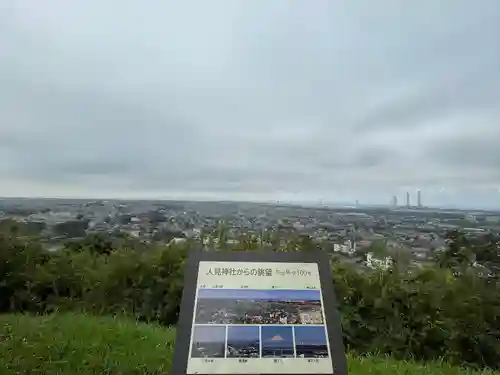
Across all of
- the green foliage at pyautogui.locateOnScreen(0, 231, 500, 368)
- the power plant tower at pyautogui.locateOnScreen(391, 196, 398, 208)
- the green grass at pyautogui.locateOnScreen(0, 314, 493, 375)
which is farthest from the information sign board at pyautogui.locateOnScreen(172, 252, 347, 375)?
the power plant tower at pyautogui.locateOnScreen(391, 196, 398, 208)

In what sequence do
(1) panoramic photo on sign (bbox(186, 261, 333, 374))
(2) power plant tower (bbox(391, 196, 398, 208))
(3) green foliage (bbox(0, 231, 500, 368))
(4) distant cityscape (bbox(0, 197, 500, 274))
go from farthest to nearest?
(2) power plant tower (bbox(391, 196, 398, 208)), (4) distant cityscape (bbox(0, 197, 500, 274)), (3) green foliage (bbox(0, 231, 500, 368)), (1) panoramic photo on sign (bbox(186, 261, 333, 374))

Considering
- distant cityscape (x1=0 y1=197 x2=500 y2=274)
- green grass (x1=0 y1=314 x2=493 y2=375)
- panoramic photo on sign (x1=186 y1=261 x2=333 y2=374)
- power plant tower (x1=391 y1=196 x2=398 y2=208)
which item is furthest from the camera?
power plant tower (x1=391 y1=196 x2=398 y2=208)

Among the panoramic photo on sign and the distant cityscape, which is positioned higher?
the distant cityscape

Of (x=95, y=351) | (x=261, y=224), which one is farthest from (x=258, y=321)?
(x=261, y=224)

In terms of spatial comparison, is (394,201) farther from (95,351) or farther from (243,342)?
(243,342)

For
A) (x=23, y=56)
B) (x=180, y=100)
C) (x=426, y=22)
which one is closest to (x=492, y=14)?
(x=426, y=22)

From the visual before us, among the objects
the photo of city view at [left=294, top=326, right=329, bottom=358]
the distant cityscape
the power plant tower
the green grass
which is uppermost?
the power plant tower

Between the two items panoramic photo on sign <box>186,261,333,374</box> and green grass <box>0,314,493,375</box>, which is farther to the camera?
green grass <box>0,314,493,375</box>

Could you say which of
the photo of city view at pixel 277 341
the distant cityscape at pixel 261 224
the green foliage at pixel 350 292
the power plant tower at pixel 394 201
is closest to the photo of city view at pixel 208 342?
the photo of city view at pixel 277 341

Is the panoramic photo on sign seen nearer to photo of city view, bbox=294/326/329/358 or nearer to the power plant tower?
photo of city view, bbox=294/326/329/358
